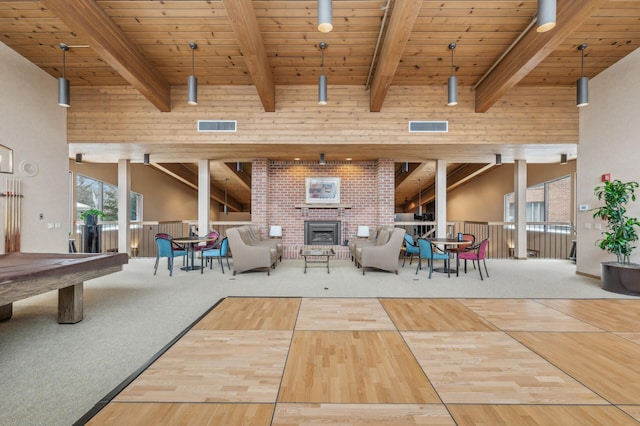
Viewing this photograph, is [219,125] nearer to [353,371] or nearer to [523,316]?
[353,371]

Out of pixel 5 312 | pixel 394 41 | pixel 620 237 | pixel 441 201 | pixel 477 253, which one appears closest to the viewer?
pixel 5 312

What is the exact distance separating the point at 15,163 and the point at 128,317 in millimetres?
3663

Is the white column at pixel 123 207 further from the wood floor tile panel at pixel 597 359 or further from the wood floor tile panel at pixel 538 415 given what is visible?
the wood floor tile panel at pixel 597 359

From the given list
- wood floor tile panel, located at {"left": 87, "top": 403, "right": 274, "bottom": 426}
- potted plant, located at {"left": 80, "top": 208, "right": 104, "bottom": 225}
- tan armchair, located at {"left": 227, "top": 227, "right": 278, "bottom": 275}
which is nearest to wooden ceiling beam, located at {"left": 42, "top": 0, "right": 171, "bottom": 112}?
tan armchair, located at {"left": 227, "top": 227, "right": 278, "bottom": 275}

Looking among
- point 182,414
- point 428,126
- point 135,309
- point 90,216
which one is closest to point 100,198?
point 90,216

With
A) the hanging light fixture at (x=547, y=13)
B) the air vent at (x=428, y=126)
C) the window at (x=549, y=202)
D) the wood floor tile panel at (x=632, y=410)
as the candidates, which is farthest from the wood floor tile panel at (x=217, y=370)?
the window at (x=549, y=202)

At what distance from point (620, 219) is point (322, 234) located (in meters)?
5.98

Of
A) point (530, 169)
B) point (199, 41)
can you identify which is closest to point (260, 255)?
point (199, 41)

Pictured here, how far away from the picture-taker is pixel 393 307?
3.78m

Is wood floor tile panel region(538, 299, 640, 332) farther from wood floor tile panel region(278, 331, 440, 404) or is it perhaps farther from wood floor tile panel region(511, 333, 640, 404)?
wood floor tile panel region(278, 331, 440, 404)

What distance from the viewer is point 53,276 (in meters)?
2.72

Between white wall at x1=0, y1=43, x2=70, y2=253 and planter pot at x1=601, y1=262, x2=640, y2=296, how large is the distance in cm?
938

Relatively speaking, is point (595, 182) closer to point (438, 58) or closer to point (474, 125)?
point (474, 125)

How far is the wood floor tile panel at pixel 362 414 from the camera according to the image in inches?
66.3
